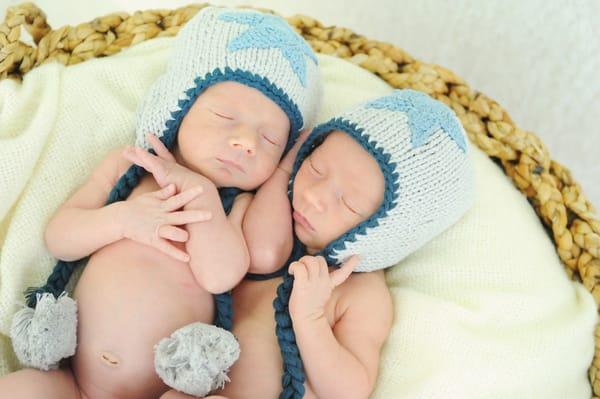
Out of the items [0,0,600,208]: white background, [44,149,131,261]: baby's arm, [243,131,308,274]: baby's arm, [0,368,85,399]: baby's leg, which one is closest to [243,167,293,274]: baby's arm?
[243,131,308,274]: baby's arm

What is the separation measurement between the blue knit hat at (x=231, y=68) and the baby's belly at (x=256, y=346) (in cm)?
27

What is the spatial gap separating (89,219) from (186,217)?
5.9 inches

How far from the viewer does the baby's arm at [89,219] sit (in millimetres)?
956

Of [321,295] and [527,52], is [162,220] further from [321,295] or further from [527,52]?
[527,52]

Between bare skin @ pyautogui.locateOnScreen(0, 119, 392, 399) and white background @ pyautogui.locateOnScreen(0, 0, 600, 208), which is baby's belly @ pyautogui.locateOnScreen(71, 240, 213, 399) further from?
white background @ pyautogui.locateOnScreen(0, 0, 600, 208)

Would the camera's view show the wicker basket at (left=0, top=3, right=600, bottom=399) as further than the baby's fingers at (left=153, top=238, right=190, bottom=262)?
Yes

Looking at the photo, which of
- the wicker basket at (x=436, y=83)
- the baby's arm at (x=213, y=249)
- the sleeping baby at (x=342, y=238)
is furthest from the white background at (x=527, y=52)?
the baby's arm at (x=213, y=249)

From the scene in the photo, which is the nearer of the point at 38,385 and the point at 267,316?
the point at 38,385

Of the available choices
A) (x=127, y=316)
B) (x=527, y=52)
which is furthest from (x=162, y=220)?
(x=527, y=52)

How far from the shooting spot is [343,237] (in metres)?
1.02

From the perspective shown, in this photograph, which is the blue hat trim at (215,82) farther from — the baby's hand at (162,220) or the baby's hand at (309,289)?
the baby's hand at (309,289)

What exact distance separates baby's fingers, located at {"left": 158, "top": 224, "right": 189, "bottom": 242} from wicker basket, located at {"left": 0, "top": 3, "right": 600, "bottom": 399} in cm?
55

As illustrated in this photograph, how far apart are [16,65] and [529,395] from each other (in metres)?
1.09

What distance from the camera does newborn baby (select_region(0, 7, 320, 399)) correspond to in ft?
2.99
